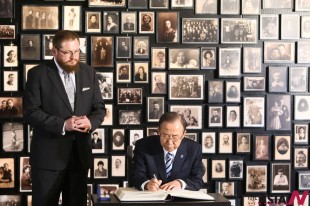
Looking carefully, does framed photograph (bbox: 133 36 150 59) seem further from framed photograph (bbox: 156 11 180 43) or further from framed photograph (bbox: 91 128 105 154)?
framed photograph (bbox: 91 128 105 154)

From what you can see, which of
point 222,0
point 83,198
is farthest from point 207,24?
point 83,198

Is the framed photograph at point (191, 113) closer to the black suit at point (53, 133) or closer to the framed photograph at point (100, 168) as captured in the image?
the framed photograph at point (100, 168)

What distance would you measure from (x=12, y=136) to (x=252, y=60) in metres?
2.81

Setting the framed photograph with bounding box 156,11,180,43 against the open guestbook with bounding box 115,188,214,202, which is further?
the framed photograph with bounding box 156,11,180,43

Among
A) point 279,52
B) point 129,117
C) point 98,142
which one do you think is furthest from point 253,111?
point 98,142

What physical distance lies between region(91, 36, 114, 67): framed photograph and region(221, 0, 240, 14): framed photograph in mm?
1297

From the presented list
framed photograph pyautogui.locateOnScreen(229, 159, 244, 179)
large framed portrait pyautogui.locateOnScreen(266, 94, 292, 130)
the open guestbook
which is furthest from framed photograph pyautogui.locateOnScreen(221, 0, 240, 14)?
the open guestbook

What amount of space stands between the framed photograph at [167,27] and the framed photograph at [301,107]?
1.54m

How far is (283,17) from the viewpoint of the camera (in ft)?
22.3

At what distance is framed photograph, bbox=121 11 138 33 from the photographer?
666 cm

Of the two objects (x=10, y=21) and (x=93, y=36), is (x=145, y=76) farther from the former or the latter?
(x=10, y=21)

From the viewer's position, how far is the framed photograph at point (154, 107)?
6.70m

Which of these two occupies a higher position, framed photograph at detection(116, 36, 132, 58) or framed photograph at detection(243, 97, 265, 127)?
framed photograph at detection(116, 36, 132, 58)

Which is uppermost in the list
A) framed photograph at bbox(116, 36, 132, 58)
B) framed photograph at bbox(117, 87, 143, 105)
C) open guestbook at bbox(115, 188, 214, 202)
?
framed photograph at bbox(116, 36, 132, 58)
